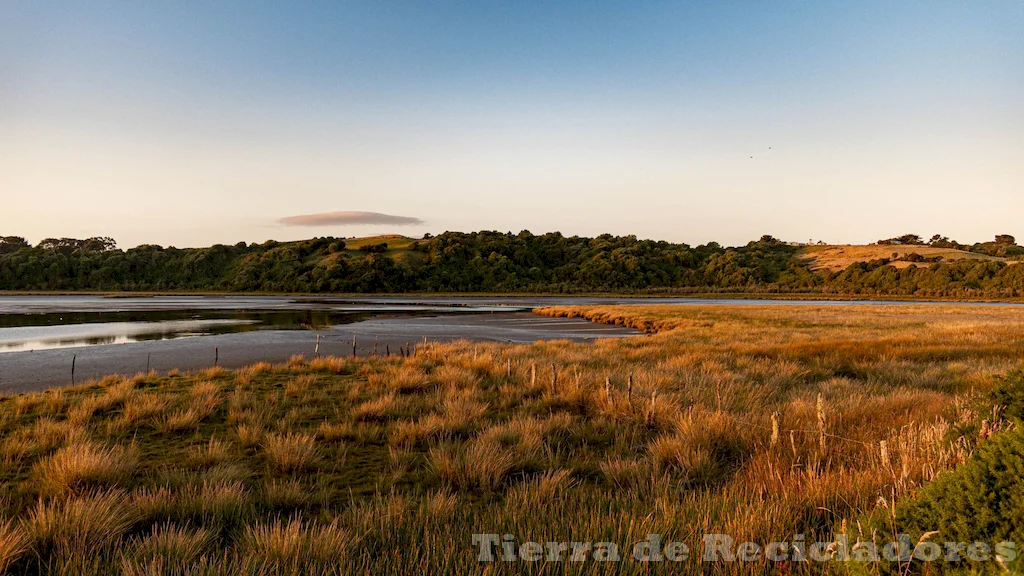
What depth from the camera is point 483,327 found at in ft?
113

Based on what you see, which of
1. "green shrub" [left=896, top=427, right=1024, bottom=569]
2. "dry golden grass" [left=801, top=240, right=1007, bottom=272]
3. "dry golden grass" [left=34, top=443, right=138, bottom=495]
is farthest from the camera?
"dry golden grass" [left=801, top=240, right=1007, bottom=272]

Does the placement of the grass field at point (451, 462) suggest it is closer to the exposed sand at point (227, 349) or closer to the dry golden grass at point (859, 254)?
the exposed sand at point (227, 349)

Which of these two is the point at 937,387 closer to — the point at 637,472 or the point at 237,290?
the point at 637,472

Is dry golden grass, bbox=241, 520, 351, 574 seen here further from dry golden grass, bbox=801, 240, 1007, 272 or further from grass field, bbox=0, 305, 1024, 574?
dry golden grass, bbox=801, 240, 1007, 272

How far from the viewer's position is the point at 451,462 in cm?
586

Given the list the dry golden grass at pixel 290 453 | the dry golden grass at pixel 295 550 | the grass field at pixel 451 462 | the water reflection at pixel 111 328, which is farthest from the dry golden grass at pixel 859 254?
the dry golden grass at pixel 295 550

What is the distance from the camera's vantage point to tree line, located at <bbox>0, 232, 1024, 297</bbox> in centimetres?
9950

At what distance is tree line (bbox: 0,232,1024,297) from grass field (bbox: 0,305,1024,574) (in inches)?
3684

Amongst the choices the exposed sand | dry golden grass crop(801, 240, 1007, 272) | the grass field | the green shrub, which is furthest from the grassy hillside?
the green shrub

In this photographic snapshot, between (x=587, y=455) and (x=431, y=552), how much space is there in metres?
3.37

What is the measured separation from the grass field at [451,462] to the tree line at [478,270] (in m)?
93.6

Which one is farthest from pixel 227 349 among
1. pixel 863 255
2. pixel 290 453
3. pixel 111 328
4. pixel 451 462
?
pixel 863 255

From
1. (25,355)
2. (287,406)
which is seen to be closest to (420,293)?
(25,355)

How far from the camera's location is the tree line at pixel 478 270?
99500 millimetres
